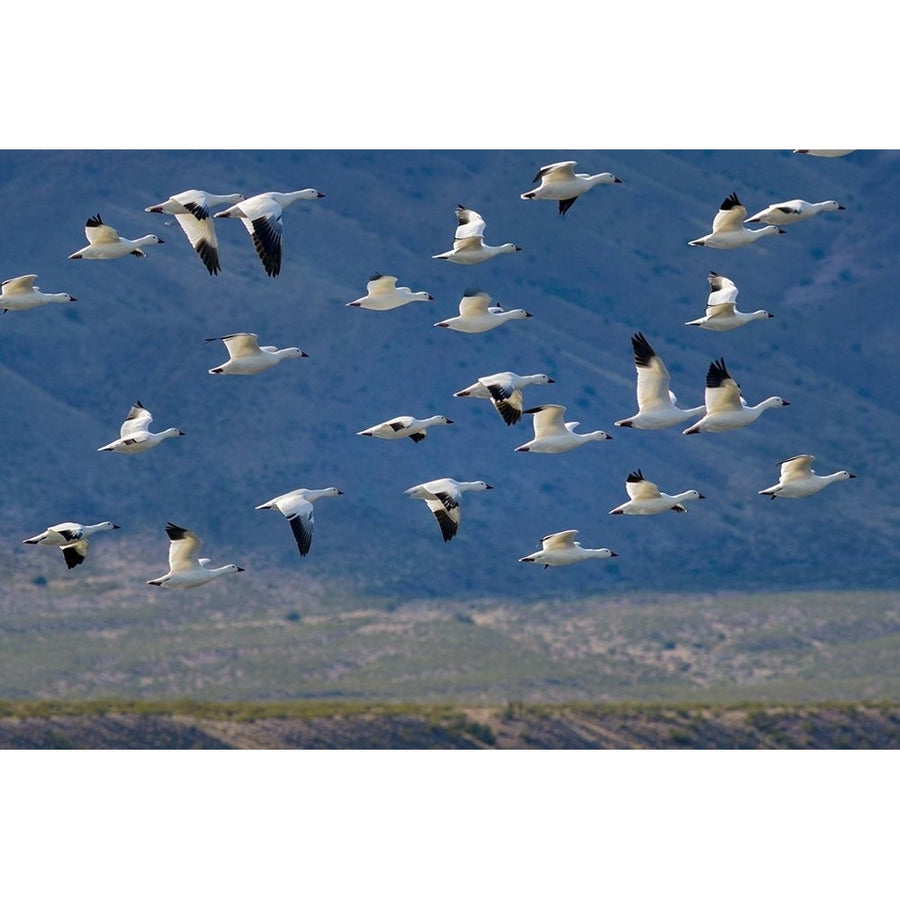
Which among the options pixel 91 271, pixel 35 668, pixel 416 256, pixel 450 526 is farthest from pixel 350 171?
pixel 450 526

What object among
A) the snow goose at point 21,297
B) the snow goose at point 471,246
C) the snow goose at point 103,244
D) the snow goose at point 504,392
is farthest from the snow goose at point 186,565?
the snow goose at point 471,246

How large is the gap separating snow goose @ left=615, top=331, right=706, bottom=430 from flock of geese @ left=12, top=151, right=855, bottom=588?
0.05 feet

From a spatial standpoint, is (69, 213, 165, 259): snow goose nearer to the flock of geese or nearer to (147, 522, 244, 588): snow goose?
the flock of geese

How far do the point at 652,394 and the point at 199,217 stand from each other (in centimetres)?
685

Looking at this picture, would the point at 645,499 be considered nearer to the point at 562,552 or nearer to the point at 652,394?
the point at 562,552

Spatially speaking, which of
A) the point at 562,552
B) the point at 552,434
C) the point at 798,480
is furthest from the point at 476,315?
the point at 798,480

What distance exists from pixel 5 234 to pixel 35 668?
2784 centimetres

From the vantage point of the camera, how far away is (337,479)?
87375 mm

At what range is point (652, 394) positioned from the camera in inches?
1358

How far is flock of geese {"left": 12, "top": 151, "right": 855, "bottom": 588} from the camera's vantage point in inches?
1340

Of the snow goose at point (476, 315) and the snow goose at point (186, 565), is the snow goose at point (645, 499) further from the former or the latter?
the snow goose at point (186, 565)

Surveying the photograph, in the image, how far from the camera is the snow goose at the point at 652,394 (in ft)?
113

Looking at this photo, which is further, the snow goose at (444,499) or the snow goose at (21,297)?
the snow goose at (21,297)

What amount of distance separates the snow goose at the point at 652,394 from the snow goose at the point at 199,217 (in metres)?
6.11
